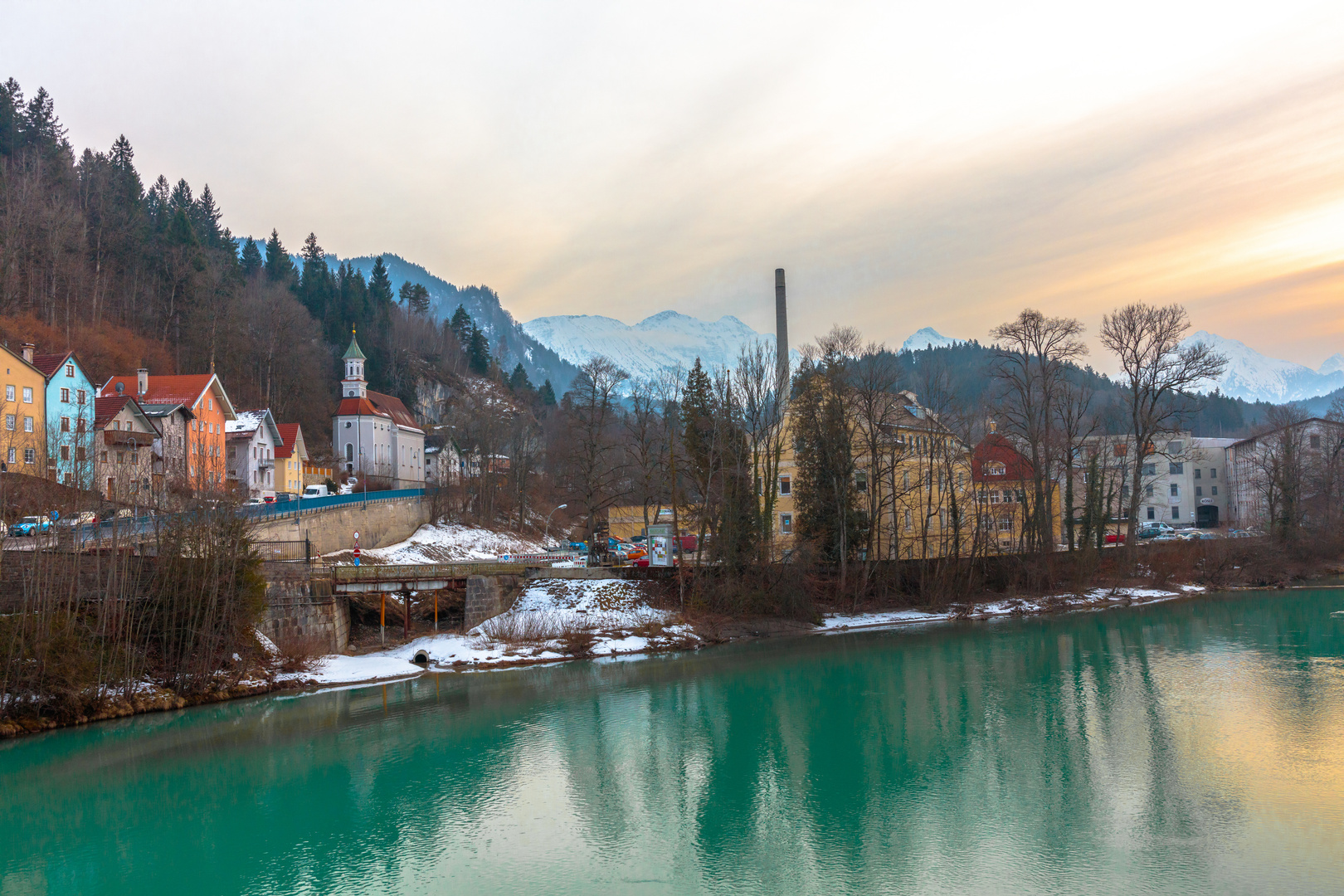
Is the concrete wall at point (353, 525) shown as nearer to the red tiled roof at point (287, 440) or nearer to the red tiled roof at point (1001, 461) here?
the red tiled roof at point (287, 440)

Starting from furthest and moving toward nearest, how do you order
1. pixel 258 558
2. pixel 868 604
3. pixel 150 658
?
1. pixel 868 604
2. pixel 258 558
3. pixel 150 658

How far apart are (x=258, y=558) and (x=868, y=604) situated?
93.4 feet

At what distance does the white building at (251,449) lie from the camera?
61.0 meters

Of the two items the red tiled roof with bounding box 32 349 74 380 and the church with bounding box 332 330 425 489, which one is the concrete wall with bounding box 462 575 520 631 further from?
the church with bounding box 332 330 425 489

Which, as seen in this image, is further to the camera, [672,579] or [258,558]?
[672,579]

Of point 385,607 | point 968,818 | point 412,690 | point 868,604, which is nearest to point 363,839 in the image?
point 968,818

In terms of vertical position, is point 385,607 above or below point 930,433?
below

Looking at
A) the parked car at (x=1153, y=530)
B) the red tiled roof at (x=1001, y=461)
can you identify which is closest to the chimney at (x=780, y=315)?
the red tiled roof at (x=1001, y=461)

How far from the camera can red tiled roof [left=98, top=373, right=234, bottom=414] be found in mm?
56594

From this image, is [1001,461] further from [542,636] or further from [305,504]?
[305,504]

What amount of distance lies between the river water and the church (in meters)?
54.2

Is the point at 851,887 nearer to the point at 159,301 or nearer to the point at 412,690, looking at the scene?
the point at 412,690

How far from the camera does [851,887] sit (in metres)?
12.9

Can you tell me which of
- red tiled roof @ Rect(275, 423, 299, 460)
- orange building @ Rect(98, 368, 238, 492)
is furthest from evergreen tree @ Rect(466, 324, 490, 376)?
orange building @ Rect(98, 368, 238, 492)
